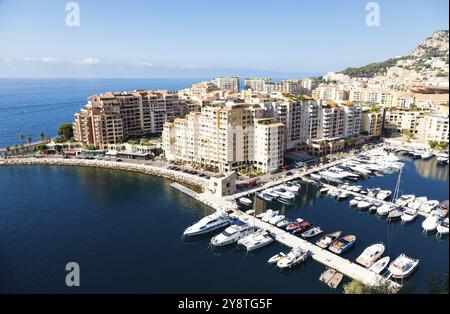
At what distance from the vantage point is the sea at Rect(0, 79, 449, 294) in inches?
705

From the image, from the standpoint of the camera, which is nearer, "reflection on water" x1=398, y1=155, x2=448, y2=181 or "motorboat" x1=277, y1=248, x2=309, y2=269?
"motorboat" x1=277, y1=248, x2=309, y2=269

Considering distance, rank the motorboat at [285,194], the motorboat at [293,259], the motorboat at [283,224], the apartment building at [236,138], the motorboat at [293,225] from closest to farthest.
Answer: the motorboat at [293,259] < the motorboat at [293,225] < the motorboat at [283,224] < the motorboat at [285,194] < the apartment building at [236,138]

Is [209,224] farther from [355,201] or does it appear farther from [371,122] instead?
[371,122]

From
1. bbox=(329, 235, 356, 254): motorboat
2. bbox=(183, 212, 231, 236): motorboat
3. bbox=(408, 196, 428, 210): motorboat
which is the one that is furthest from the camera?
bbox=(408, 196, 428, 210): motorboat

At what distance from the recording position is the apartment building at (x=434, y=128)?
44.5 m

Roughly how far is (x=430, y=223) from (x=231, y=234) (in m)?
14.8

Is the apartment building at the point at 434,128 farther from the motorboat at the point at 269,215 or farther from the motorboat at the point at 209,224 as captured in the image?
the motorboat at the point at 209,224

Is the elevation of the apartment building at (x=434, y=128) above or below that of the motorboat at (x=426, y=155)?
above

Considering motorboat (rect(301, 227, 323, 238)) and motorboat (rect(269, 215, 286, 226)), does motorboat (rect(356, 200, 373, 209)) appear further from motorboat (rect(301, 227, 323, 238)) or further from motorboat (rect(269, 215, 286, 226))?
motorboat (rect(269, 215, 286, 226))

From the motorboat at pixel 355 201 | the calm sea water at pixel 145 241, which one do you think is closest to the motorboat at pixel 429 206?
the calm sea water at pixel 145 241

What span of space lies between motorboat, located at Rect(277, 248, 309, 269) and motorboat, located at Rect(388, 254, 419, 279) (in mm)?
4929

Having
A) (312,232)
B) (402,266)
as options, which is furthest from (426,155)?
(402,266)

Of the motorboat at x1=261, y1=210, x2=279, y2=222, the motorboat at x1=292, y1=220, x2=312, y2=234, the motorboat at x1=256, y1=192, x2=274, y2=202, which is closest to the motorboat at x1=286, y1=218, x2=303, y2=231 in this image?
the motorboat at x1=292, y1=220, x2=312, y2=234

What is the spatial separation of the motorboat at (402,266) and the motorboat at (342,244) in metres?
2.80
